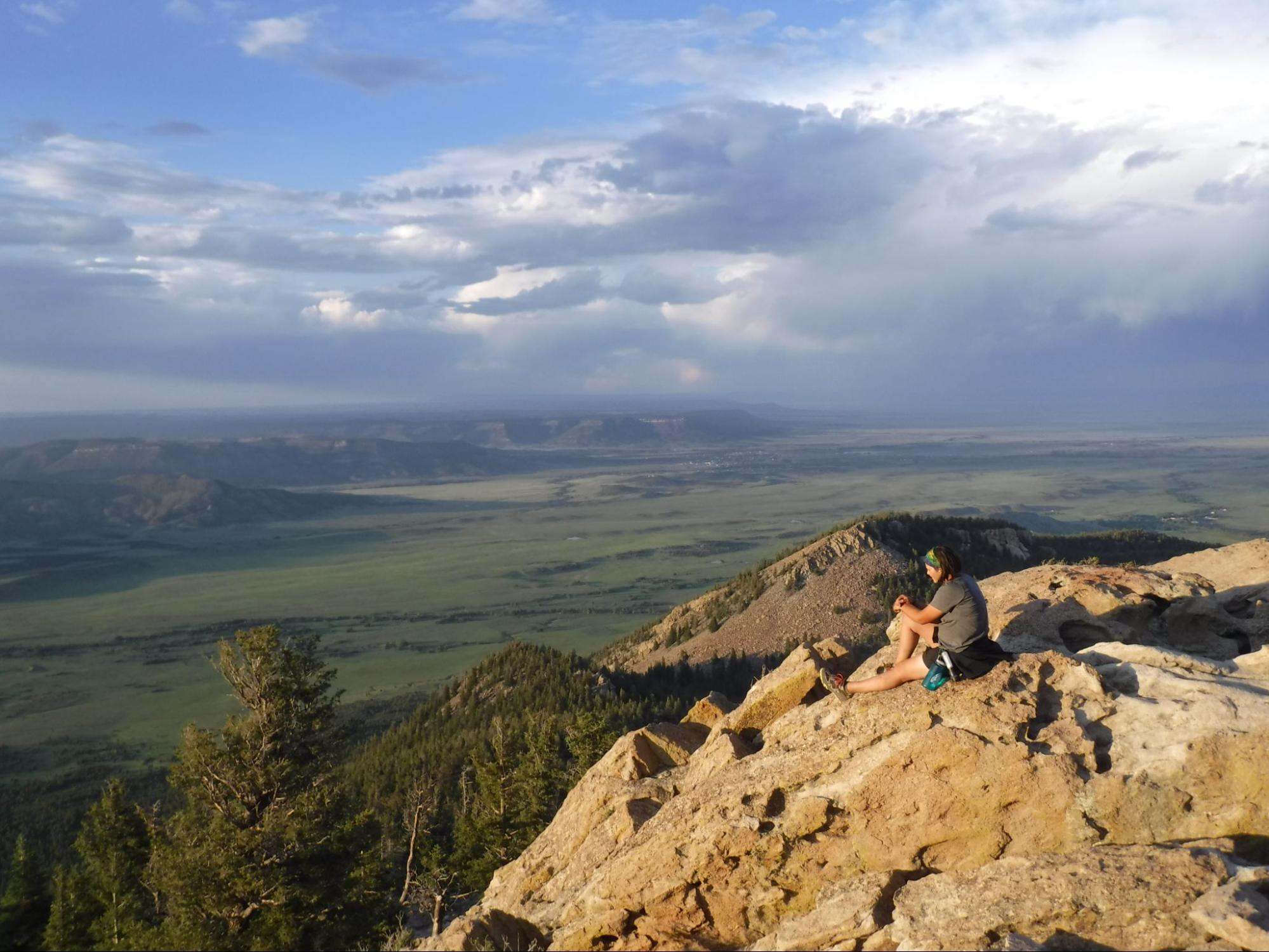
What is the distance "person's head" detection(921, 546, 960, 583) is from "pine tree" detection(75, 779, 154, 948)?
68.2ft

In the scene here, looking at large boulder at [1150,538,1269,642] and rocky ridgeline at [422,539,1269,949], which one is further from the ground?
large boulder at [1150,538,1269,642]

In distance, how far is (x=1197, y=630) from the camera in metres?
17.0

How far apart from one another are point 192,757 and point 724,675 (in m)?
47.9

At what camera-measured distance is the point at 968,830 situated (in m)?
11.2

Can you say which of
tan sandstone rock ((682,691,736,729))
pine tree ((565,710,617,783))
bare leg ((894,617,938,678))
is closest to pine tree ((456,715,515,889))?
pine tree ((565,710,617,783))

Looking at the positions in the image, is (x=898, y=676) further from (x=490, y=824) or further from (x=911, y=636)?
(x=490, y=824)

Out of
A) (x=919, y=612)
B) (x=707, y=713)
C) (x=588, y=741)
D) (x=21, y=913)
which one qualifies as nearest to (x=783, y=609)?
(x=588, y=741)

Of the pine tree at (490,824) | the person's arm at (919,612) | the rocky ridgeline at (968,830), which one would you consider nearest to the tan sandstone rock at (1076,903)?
the rocky ridgeline at (968,830)

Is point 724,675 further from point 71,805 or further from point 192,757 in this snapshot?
point 192,757

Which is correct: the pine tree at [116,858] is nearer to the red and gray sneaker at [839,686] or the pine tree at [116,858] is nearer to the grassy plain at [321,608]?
the red and gray sneaker at [839,686]

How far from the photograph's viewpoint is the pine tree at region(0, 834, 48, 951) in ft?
79.2

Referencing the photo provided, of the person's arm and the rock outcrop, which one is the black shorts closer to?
A: the person's arm

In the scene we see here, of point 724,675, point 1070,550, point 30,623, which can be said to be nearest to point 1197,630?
point 724,675

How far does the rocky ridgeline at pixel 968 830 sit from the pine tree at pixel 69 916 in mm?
14164
